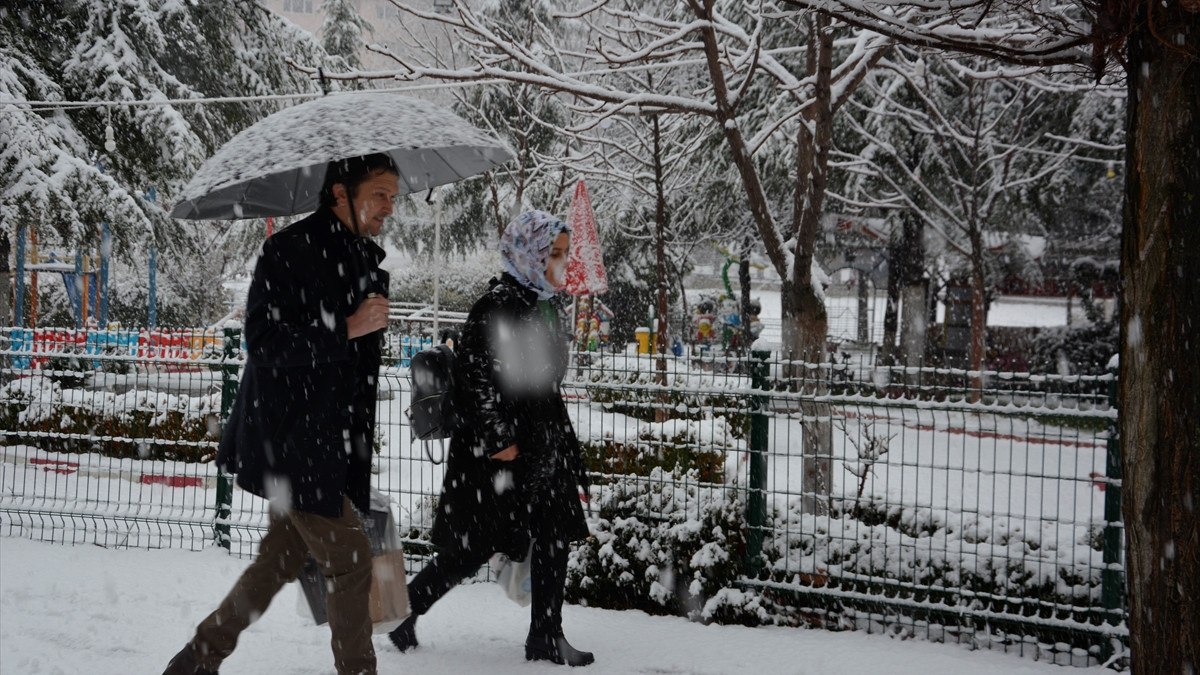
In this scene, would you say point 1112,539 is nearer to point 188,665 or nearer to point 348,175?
point 348,175

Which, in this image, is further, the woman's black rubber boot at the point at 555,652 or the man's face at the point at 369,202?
the woman's black rubber boot at the point at 555,652

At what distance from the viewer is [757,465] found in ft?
17.5

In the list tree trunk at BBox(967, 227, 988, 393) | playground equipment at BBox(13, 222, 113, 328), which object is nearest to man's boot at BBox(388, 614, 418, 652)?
playground equipment at BBox(13, 222, 113, 328)

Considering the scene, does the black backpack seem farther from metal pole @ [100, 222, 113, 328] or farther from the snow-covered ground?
metal pole @ [100, 222, 113, 328]

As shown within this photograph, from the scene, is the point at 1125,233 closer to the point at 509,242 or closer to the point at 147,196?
the point at 509,242

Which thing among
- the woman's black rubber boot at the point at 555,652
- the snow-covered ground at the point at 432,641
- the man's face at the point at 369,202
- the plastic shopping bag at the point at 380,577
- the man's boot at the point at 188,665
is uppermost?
the man's face at the point at 369,202

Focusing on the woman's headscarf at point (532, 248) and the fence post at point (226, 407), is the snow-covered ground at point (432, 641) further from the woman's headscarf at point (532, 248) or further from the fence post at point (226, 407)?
the woman's headscarf at point (532, 248)

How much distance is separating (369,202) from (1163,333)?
2.61 metres

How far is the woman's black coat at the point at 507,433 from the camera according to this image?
4070 mm

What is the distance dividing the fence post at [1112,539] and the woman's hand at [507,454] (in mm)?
2902

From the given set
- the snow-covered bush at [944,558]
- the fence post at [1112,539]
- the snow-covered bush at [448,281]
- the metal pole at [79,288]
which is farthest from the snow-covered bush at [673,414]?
the snow-covered bush at [448,281]

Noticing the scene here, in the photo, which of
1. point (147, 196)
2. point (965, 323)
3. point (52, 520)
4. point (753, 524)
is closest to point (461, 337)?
point (753, 524)

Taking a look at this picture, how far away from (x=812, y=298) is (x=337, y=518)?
4348 mm

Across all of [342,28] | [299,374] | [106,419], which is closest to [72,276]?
[342,28]
